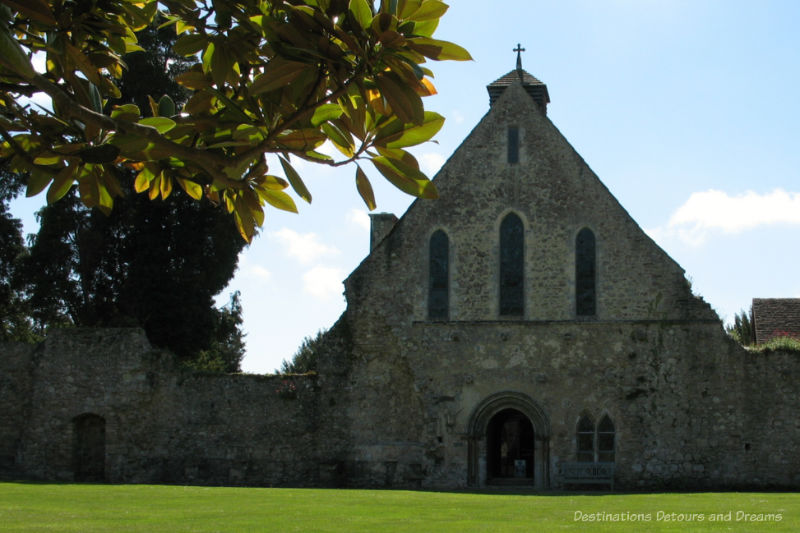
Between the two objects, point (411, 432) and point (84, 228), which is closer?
point (411, 432)

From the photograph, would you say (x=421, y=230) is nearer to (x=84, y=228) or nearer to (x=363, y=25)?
(x=84, y=228)

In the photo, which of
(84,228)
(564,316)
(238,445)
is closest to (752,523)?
(564,316)

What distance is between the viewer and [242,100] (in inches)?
182

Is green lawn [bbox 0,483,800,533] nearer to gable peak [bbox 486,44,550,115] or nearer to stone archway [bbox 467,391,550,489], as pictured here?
stone archway [bbox 467,391,550,489]

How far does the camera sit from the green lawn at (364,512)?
1201cm

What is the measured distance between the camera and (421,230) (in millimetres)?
26422

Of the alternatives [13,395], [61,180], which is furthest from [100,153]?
[13,395]

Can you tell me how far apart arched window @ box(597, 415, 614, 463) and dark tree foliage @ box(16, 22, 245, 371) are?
558 inches

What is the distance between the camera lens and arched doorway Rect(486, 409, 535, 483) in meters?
27.3

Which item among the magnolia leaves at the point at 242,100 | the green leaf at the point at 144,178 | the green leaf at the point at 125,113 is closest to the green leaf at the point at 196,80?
the magnolia leaves at the point at 242,100

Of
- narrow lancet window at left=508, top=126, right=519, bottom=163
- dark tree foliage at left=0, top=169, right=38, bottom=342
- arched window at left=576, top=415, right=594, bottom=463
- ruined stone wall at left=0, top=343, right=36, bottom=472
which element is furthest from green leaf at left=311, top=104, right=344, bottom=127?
dark tree foliage at left=0, top=169, right=38, bottom=342

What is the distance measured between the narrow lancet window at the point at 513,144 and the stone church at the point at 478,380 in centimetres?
8

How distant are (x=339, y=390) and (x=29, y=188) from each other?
72.5ft

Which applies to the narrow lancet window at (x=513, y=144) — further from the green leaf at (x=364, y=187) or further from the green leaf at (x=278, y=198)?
the green leaf at (x=364, y=187)
